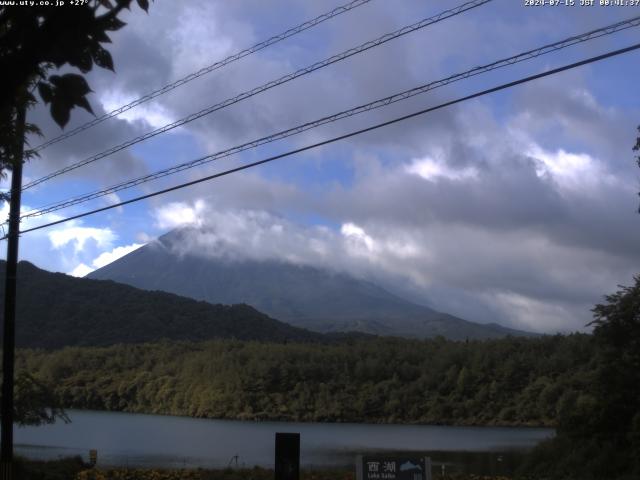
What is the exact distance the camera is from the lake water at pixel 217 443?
4503 cm

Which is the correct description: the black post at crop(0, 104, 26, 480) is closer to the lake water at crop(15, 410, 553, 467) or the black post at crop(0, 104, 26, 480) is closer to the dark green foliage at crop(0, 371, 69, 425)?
the dark green foliage at crop(0, 371, 69, 425)

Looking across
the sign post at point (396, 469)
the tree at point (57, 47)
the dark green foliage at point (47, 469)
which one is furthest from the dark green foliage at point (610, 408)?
A: the tree at point (57, 47)

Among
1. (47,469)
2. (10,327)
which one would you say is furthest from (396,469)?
(47,469)

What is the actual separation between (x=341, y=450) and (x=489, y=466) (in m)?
15.4

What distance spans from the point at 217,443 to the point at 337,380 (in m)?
48.8

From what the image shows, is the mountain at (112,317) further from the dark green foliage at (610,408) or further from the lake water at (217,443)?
the dark green foliage at (610,408)

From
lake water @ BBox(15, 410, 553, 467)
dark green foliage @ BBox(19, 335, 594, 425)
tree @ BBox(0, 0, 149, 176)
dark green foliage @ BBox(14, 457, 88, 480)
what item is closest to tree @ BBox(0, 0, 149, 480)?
tree @ BBox(0, 0, 149, 176)

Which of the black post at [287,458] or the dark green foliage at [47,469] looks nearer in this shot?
the black post at [287,458]

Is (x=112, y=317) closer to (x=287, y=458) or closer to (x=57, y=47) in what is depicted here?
(x=287, y=458)

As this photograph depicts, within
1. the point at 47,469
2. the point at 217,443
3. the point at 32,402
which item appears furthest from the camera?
the point at 217,443

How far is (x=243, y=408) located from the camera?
110 m

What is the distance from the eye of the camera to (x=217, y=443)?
64062 millimetres

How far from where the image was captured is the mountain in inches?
6004

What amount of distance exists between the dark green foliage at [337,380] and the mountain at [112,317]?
29.0 meters
